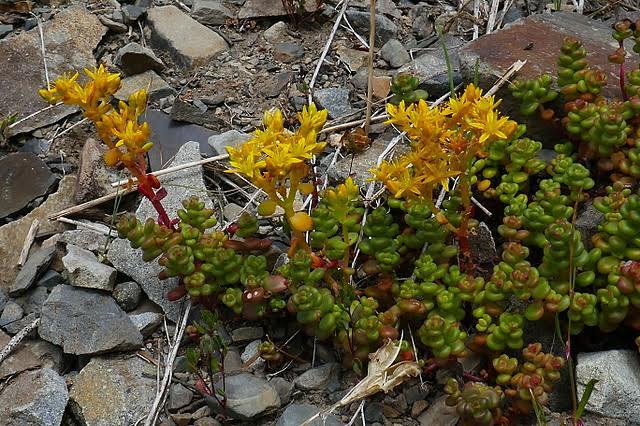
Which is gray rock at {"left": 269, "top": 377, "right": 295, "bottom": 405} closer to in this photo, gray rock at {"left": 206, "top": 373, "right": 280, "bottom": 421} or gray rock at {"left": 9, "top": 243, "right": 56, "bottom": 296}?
gray rock at {"left": 206, "top": 373, "right": 280, "bottom": 421}

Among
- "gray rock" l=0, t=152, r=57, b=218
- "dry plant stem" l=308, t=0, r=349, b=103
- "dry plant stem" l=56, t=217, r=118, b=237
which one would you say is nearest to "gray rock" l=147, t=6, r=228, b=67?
"dry plant stem" l=308, t=0, r=349, b=103

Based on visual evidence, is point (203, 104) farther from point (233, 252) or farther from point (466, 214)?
point (466, 214)

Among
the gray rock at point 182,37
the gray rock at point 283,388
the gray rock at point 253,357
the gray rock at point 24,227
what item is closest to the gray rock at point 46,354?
the gray rock at point 24,227

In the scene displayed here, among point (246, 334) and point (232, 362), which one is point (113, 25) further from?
point (232, 362)

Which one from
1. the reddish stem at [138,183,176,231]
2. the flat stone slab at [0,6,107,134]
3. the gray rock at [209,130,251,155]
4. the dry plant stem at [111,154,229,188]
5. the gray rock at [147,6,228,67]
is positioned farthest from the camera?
the gray rock at [147,6,228,67]

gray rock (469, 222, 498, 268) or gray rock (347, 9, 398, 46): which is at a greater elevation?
gray rock (347, 9, 398, 46)

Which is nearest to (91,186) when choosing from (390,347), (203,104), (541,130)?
(203,104)
